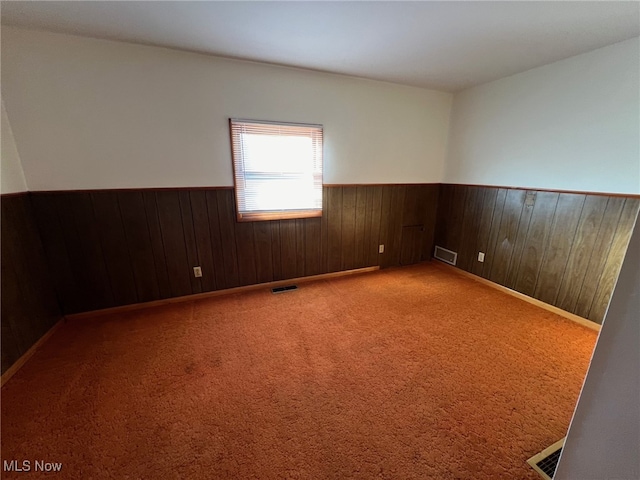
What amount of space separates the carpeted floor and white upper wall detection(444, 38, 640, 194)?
4.48 feet

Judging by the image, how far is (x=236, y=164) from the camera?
2578 millimetres

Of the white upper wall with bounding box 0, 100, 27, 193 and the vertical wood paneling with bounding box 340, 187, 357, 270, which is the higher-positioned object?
the white upper wall with bounding box 0, 100, 27, 193

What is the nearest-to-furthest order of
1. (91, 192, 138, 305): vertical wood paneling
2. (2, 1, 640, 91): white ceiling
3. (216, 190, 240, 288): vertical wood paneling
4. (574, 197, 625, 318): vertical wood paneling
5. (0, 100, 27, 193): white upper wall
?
1. (2, 1, 640, 91): white ceiling
2. (0, 100, 27, 193): white upper wall
3. (574, 197, 625, 318): vertical wood paneling
4. (91, 192, 138, 305): vertical wood paneling
5. (216, 190, 240, 288): vertical wood paneling

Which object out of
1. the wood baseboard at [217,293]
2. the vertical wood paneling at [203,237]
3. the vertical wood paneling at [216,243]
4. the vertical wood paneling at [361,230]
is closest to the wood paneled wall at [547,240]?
the vertical wood paneling at [361,230]

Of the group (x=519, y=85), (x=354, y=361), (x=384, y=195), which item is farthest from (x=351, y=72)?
(x=354, y=361)

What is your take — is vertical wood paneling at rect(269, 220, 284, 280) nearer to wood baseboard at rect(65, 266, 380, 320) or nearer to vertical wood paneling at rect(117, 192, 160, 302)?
wood baseboard at rect(65, 266, 380, 320)

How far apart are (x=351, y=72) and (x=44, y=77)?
8.54ft

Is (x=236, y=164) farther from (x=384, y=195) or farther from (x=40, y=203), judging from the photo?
(x=384, y=195)

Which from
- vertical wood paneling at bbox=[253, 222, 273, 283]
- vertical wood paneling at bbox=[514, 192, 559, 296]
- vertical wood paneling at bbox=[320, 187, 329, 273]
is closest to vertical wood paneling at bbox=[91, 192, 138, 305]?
vertical wood paneling at bbox=[253, 222, 273, 283]

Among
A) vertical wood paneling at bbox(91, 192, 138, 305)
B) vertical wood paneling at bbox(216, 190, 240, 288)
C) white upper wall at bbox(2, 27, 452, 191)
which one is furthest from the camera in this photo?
vertical wood paneling at bbox(216, 190, 240, 288)

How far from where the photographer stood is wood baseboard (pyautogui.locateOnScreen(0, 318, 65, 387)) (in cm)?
169

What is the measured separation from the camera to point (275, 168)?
272cm

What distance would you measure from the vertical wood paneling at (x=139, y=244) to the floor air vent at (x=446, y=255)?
362cm

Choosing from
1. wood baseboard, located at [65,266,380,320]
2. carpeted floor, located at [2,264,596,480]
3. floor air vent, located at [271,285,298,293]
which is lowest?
carpeted floor, located at [2,264,596,480]
